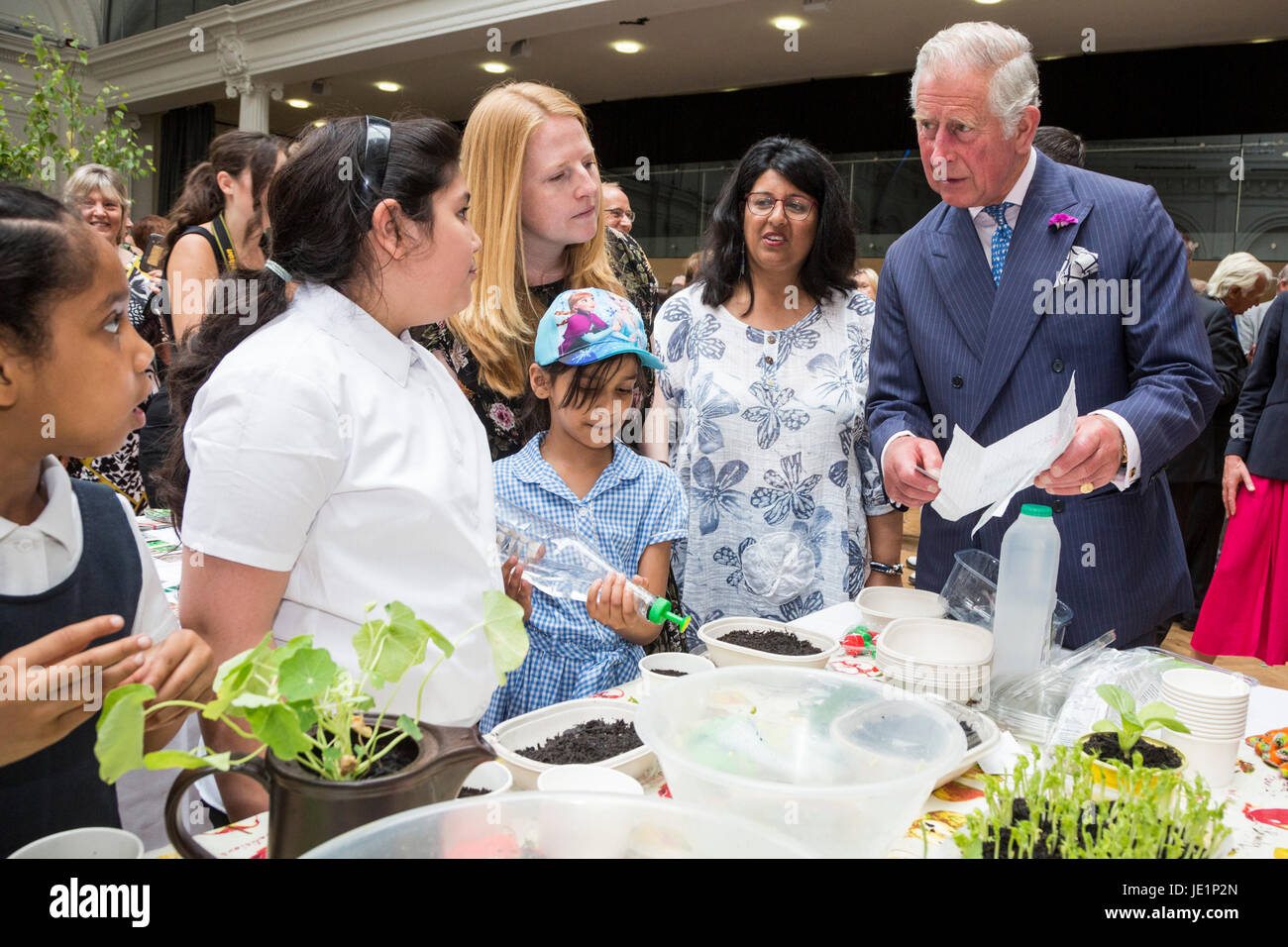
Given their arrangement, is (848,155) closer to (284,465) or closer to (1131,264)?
(1131,264)

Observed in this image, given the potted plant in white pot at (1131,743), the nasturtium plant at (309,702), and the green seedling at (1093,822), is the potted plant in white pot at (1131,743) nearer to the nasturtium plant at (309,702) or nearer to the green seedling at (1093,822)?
the green seedling at (1093,822)

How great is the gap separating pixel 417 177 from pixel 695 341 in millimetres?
1269

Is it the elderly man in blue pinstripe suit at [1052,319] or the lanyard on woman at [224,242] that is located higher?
the lanyard on woman at [224,242]

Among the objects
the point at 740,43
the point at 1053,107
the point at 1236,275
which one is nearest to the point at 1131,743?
the point at 1236,275

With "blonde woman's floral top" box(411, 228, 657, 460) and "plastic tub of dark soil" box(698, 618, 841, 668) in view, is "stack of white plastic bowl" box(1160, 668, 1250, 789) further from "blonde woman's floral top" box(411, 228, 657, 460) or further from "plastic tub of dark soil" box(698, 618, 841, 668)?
"blonde woman's floral top" box(411, 228, 657, 460)

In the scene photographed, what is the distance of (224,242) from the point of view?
313 centimetres

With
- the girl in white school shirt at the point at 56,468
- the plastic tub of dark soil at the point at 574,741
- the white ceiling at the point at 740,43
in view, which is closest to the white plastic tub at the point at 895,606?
the plastic tub of dark soil at the point at 574,741

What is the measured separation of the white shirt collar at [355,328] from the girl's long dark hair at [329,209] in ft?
0.11

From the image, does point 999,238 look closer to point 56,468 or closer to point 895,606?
point 895,606

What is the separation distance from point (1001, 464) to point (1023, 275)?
2.35ft

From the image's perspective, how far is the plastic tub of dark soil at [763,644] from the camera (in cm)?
132

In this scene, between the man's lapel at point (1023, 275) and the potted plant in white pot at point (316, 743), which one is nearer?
the potted plant in white pot at point (316, 743)

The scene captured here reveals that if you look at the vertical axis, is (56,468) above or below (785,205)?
below

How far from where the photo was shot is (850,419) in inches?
88.4
